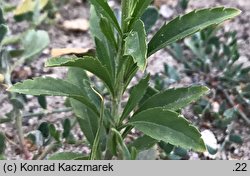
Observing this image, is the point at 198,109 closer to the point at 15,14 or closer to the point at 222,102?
the point at 222,102

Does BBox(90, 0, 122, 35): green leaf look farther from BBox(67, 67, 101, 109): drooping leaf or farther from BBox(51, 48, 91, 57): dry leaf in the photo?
BBox(51, 48, 91, 57): dry leaf

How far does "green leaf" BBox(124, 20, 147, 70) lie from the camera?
1.35 m

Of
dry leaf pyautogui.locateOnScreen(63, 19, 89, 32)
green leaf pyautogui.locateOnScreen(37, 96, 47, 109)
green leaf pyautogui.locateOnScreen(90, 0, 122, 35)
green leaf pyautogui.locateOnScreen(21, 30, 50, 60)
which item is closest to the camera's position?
green leaf pyautogui.locateOnScreen(90, 0, 122, 35)

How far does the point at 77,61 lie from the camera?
4.69 ft

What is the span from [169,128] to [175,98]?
0.13 metres

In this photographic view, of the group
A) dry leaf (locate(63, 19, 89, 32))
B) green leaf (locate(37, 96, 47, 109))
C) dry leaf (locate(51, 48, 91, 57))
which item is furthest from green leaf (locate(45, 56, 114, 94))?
dry leaf (locate(63, 19, 89, 32))

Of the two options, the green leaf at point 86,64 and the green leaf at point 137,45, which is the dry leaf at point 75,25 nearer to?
the green leaf at point 86,64

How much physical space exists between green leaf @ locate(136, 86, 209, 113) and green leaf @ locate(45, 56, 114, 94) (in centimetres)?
13

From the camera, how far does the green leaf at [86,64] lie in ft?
4.66

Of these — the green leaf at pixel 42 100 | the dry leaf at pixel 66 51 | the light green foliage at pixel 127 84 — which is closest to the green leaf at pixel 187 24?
the light green foliage at pixel 127 84

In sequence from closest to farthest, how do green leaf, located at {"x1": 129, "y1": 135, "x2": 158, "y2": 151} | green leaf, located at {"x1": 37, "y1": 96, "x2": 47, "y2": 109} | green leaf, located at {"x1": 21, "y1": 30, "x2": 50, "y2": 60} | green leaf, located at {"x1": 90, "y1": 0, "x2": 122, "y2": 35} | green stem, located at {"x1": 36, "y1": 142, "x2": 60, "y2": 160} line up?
1. green leaf, located at {"x1": 90, "y1": 0, "x2": 122, "y2": 35}
2. green leaf, located at {"x1": 129, "y1": 135, "x2": 158, "y2": 151}
3. green stem, located at {"x1": 36, "y1": 142, "x2": 60, "y2": 160}
4. green leaf, located at {"x1": 37, "y1": 96, "x2": 47, "y2": 109}
5. green leaf, located at {"x1": 21, "y1": 30, "x2": 50, "y2": 60}
